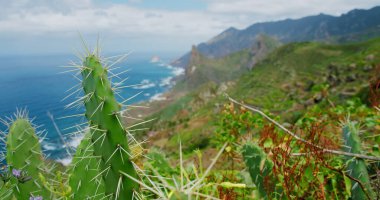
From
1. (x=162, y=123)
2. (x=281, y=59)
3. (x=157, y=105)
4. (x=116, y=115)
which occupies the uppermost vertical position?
(x=116, y=115)

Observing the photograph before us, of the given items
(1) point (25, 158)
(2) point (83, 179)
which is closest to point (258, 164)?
(2) point (83, 179)

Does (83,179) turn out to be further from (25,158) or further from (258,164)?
(258,164)

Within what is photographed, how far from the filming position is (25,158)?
2873mm

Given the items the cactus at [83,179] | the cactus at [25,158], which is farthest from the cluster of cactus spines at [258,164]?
the cactus at [25,158]

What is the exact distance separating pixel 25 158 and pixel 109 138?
4.44 feet

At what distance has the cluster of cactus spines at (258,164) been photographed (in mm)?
2920

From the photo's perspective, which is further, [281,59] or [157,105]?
[157,105]

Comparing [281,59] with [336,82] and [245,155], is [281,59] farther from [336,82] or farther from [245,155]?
[245,155]

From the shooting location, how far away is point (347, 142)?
3006mm

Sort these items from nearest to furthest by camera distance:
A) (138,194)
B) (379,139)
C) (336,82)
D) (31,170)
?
(138,194)
(31,170)
(379,139)
(336,82)

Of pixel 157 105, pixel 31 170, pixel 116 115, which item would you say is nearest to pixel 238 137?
pixel 31 170

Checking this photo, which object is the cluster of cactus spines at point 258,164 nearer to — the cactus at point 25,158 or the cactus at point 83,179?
the cactus at point 83,179

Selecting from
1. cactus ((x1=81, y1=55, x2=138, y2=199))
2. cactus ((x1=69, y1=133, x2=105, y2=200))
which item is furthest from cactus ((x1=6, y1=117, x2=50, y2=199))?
cactus ((x1=81, y1=55, x2=138, y2=199))

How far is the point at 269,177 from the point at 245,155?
260 millimetres
